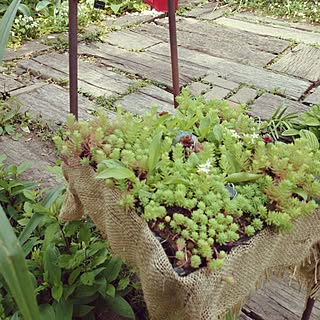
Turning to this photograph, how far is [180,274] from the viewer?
0.87 meters

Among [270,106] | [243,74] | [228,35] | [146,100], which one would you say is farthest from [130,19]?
[270,106]

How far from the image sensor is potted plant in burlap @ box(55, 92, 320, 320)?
903 millimetres

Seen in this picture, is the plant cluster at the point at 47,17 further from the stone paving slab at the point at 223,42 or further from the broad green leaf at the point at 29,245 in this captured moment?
the broad green leaf at the point at 29,245

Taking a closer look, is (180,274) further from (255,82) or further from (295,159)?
(255,82)

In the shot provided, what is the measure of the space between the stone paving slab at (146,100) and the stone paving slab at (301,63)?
80 centimetres

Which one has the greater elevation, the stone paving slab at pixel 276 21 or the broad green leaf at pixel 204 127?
the broad green leaf at pixel 204 127

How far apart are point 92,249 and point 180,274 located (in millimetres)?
606

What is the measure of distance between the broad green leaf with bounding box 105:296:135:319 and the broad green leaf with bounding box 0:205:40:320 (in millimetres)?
825

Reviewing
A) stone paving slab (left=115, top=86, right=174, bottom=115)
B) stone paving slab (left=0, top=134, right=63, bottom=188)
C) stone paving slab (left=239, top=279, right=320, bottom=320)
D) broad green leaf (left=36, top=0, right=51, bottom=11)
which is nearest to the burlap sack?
stone paving slab (left=239, top=279, right=320, bottom=320)

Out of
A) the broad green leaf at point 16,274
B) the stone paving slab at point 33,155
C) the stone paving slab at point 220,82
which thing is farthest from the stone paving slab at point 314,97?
the broad green leaf at point 16,274

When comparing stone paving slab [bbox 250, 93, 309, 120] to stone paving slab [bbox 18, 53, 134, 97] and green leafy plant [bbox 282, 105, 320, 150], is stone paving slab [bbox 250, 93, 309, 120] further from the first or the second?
green leafy plant [bbox 282, 105, 320, 150]

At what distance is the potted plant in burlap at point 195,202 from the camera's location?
90cm

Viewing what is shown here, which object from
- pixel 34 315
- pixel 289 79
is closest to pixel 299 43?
pixel 289 79

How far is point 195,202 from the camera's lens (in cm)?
96
